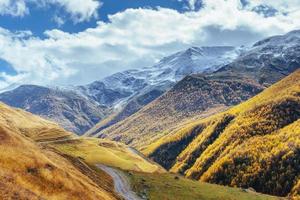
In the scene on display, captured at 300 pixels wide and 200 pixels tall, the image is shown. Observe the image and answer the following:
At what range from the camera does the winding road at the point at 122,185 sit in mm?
Answer: 119738

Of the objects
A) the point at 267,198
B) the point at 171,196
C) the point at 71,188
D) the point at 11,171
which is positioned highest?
the point at 11,171

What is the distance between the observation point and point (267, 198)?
507 ft

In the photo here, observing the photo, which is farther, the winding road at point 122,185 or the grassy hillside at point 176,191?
the grassy hillside at point 176,191

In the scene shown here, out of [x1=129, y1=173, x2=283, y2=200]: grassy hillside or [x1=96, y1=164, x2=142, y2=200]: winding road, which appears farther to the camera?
[x1=129, y1=173, x2=283, y2=200]: grassy hillside

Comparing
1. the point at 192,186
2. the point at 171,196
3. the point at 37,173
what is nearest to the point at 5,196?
the point at 37,173

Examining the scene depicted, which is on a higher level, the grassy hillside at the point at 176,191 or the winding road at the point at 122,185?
the winding road at the point at 122,185

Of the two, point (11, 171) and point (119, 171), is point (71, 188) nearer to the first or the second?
point (11, 171)

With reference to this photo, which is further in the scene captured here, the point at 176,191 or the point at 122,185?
the point at 176,191

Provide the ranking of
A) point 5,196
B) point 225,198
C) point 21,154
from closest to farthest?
point 5,196, point 21,154, point 225,198

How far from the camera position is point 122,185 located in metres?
138

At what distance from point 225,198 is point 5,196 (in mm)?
105995

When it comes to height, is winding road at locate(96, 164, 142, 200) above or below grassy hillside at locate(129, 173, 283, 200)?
above

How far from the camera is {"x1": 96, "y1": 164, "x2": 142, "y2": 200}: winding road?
120 meters

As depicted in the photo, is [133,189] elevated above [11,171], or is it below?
below
